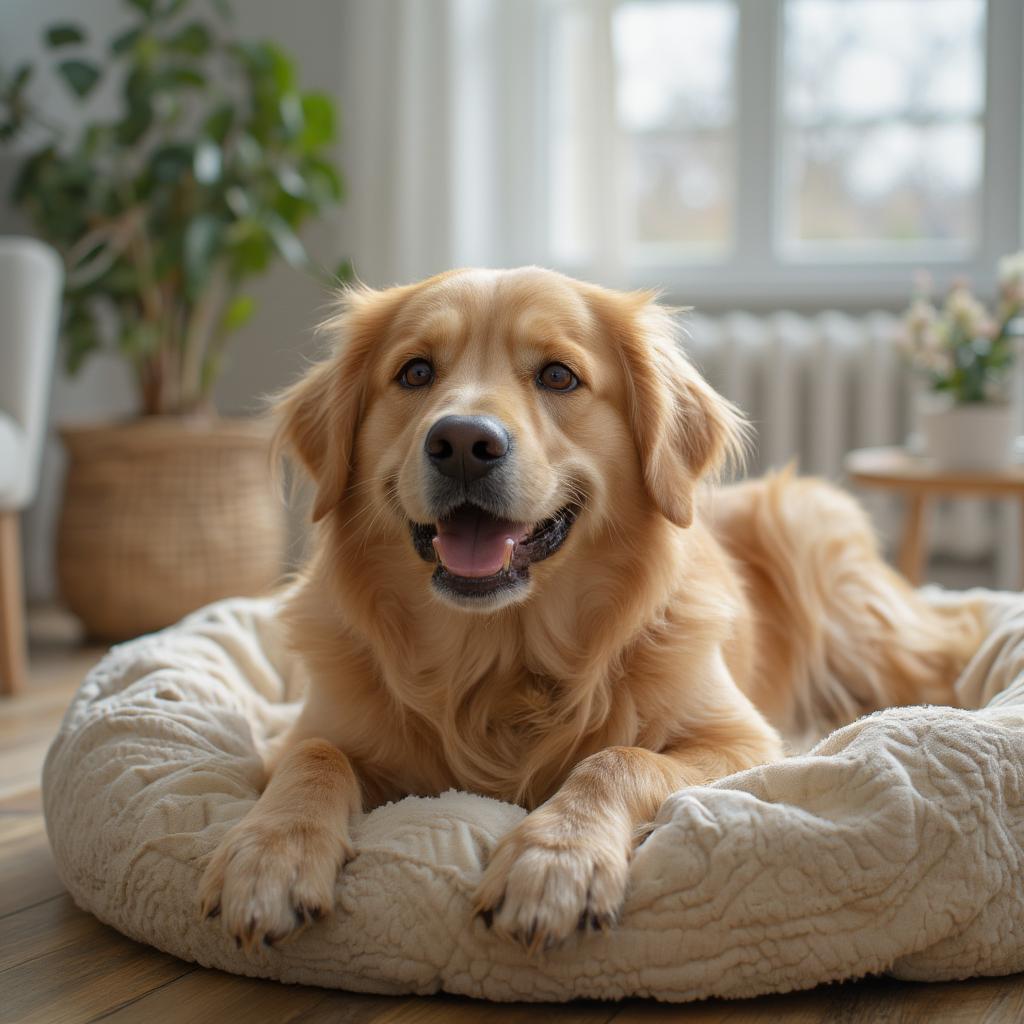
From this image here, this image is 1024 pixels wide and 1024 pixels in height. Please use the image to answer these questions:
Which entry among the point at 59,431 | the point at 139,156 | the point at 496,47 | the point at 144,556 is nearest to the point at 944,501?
the point at 496,47

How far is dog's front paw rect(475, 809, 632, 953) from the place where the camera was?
49.8 inches

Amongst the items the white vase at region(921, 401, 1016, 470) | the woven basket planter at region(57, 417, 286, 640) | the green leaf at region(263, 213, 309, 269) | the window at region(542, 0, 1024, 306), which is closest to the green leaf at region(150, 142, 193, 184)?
the green leaf at region(263, 213, 309, 269)

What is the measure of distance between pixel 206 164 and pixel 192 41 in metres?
0.45

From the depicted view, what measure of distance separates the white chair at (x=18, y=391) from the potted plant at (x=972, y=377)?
7.21 feet

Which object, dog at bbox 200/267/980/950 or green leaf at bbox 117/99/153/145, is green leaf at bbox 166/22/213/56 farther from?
dog at bbox 200/267/980/950

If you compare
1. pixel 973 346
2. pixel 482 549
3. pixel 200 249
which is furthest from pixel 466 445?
pixel 200 249

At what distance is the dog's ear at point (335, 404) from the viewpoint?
1.79 meters

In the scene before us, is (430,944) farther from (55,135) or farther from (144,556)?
(55,135)

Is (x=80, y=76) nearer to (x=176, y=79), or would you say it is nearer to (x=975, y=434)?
(x=176, y=79)

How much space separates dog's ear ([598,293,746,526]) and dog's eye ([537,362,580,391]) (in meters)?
0.11

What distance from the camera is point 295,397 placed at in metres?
1.88

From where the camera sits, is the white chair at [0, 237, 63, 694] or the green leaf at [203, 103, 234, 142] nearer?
the white chair at [0, 237, 63, 694]

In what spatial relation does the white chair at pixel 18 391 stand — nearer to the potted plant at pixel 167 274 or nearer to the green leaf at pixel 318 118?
the potted plant at pixel 167 274

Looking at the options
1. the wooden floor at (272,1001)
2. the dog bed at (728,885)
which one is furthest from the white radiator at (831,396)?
the wooden floor at (272,1001)
